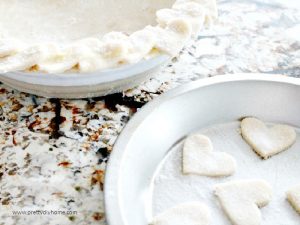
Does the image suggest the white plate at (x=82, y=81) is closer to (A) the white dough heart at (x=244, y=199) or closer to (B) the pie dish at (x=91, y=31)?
(B) the pie dish at (x=91, y=31)

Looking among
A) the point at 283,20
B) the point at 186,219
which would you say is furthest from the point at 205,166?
the point at 283,20

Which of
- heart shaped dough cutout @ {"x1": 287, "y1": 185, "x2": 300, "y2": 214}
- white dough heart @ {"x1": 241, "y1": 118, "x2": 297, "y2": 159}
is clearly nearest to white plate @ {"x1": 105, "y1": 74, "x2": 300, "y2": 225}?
white dough heart @ {"x1": 241, "y1": 118, "x2": 297, "y2": 159}

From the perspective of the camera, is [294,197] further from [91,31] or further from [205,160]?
[91,31]

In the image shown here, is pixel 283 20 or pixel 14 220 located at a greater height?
pixel 283 20

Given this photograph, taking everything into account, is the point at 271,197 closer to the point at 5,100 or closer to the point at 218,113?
the point at 218,113

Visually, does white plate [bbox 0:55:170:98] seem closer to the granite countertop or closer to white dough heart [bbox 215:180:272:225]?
the granite countertop

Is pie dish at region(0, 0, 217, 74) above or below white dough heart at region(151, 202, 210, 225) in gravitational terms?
above
